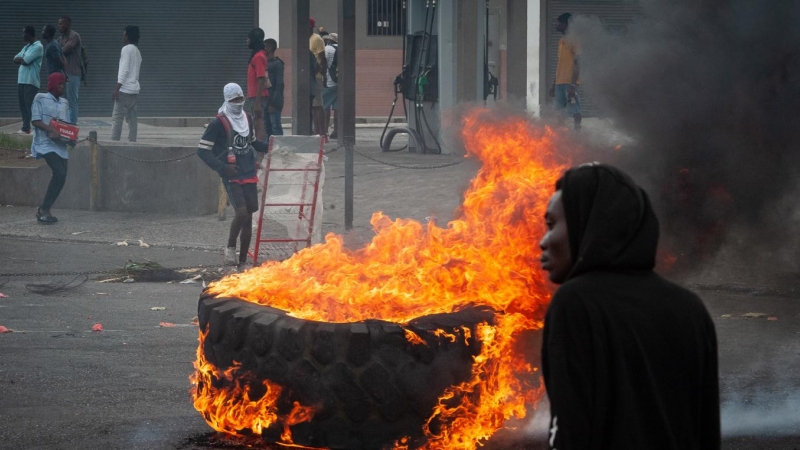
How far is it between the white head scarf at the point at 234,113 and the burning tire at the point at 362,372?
5608 millimetres

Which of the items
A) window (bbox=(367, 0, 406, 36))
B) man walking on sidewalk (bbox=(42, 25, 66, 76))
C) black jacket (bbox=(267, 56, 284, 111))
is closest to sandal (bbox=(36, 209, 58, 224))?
man walking on sidewalk (bbox=(42, 25, 66, 76))

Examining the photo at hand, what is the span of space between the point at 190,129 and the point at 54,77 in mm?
13650

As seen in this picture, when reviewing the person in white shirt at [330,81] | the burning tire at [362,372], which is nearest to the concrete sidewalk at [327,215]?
the person in white shirt at [330,81]

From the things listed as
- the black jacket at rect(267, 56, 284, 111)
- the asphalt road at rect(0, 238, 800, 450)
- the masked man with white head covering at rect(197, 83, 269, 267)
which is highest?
the black jacket at rect(267, 56, 284, 111)

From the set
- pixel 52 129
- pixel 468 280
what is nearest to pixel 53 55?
pixel 52 129

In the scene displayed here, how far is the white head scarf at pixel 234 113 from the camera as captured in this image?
10.3m

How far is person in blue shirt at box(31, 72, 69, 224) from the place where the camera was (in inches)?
516

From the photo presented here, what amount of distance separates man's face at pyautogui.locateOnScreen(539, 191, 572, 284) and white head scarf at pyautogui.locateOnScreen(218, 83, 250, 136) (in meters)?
8.02

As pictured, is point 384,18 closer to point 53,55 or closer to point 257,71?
point 257,71

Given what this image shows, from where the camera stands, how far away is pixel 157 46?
28062 millimetres

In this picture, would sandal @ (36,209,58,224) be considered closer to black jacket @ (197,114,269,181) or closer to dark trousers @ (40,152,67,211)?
dark trousers @ (40,152,67,211)

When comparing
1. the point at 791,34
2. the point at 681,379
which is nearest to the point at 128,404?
the point at 681,379

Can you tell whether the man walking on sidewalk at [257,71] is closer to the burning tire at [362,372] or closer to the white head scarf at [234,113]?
the white head scarf at [234,113]

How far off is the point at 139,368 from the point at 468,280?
8.04 ft
